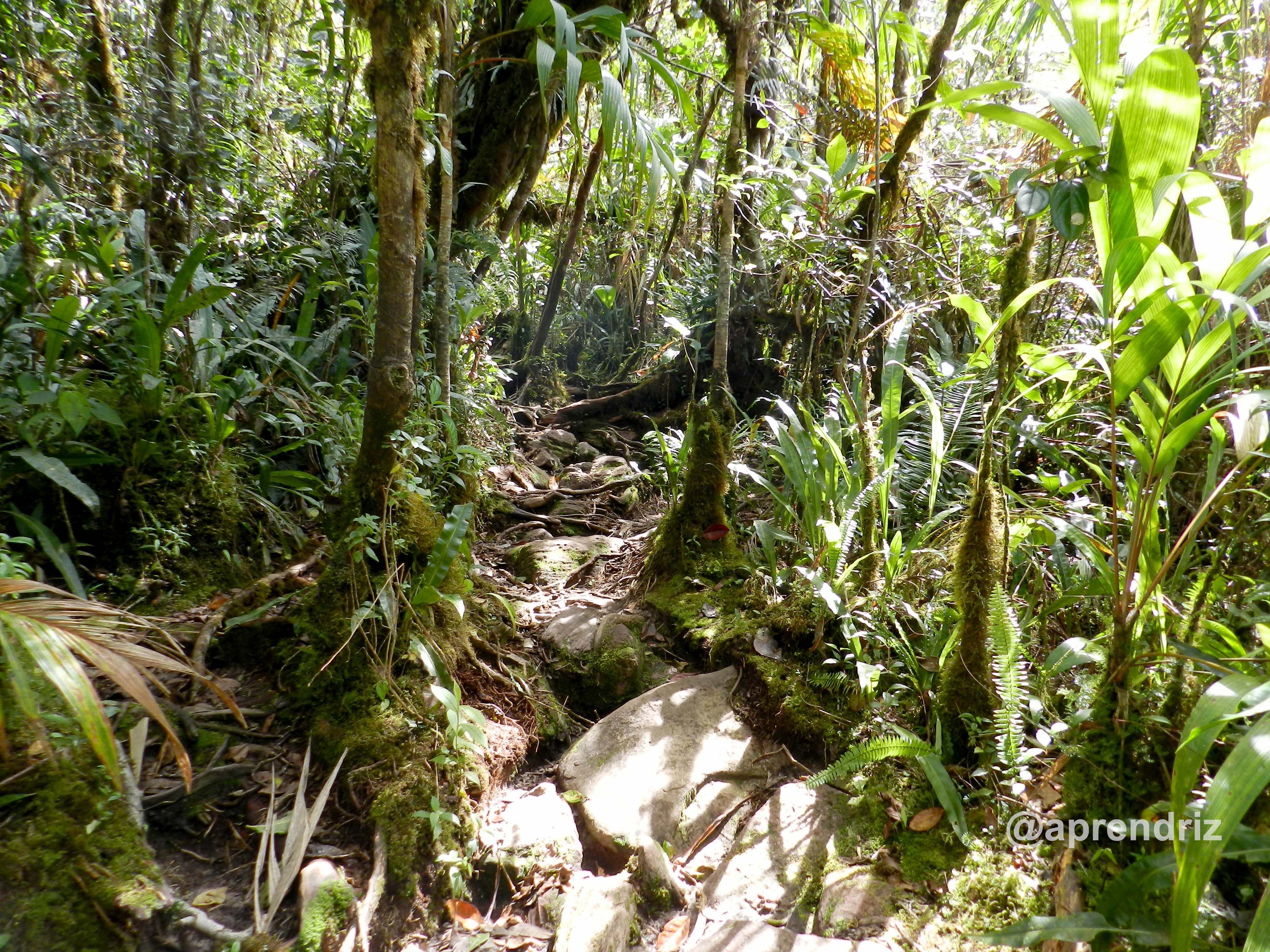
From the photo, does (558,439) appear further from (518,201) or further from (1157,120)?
(1157,120)

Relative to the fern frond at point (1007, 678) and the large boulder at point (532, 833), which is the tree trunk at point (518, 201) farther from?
the fern frond at point (1007, 678)

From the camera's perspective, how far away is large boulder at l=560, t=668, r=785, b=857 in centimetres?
213

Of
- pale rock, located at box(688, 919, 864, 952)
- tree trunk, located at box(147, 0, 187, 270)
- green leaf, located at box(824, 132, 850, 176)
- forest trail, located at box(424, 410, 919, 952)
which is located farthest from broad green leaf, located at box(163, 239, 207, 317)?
green leaf, located at box(824, 132, 850, 176)

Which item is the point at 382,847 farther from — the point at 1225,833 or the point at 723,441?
the point at 723,441

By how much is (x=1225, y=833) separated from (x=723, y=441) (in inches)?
99.2

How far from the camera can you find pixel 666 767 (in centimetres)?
231

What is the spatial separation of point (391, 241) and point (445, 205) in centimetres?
76

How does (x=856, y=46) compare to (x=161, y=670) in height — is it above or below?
Result: above

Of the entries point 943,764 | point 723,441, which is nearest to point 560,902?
point 943,764

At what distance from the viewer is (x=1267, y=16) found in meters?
2.47

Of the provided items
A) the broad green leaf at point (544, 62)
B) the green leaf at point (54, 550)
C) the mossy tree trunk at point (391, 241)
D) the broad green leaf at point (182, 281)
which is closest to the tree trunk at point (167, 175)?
the broad green leaf at point (182, 281)

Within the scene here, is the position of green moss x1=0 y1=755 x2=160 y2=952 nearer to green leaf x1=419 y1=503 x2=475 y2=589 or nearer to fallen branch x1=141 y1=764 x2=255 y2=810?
fallen branch x1=141 y1=764 x2=255 y2=810

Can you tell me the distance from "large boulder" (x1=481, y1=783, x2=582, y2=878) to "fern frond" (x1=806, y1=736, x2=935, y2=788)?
768mm

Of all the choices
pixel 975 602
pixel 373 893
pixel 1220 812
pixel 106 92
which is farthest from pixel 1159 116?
pixel 106 92
